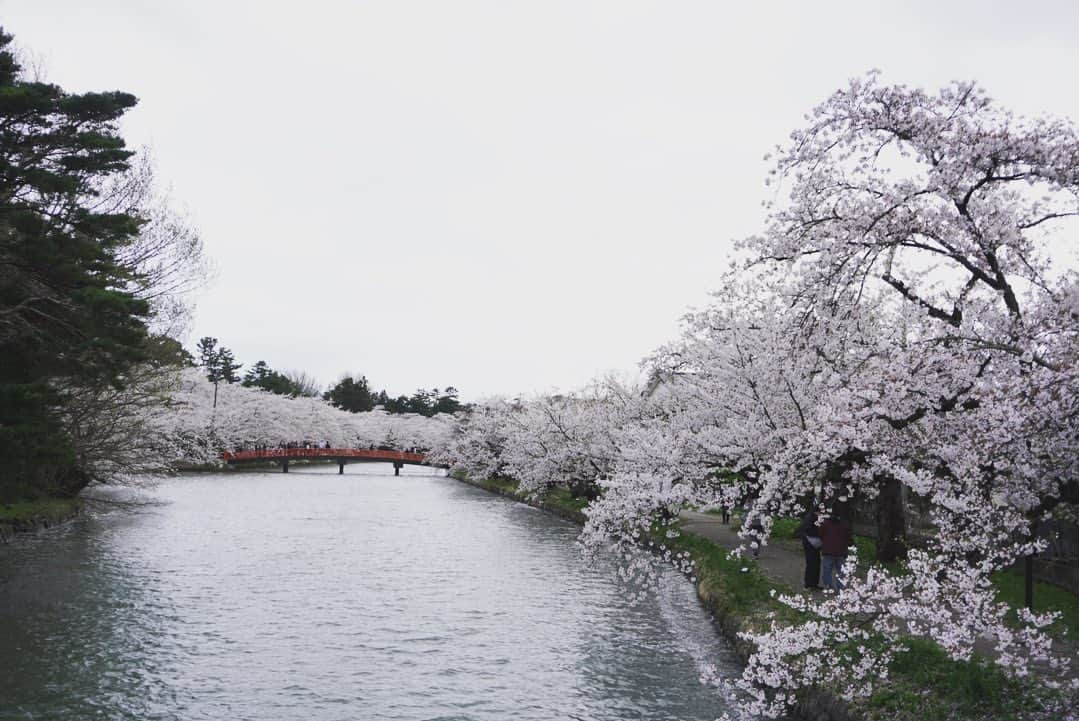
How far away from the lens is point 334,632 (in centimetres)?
1481

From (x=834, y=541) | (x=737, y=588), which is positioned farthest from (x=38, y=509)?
(x=834, y=541)

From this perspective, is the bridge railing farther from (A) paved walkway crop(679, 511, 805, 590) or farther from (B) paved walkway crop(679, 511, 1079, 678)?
(B) paved walkway crop(679, 511, 1079, 678)

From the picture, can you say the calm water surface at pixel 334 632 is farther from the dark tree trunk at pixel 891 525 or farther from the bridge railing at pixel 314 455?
the bridge railing at pixel 314 455

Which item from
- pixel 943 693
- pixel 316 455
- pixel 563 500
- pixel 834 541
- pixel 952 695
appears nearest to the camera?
pixel 952 695

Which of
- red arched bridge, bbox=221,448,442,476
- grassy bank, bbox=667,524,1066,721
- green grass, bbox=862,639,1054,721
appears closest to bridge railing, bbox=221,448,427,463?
red arched bridge, bbox=221,448,442,476

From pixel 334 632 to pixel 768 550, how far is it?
11.2m

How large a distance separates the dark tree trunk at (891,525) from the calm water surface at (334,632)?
4221 millimetres

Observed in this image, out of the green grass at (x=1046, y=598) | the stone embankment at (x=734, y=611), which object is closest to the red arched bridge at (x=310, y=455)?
the stone embankment at (x=734, y=611)

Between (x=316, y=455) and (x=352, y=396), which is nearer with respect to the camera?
(x=316, y=455)

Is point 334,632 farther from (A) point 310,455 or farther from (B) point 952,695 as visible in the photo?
(A) point 310,455

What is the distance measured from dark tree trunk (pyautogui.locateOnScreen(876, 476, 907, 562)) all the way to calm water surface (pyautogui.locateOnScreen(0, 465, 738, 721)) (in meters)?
4.22

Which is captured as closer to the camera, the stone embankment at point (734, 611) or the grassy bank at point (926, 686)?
the grassy bank at point (926, 686)

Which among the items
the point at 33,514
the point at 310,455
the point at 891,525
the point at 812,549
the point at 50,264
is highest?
the point at 50,264

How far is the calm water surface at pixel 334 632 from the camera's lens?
11.1 meters
